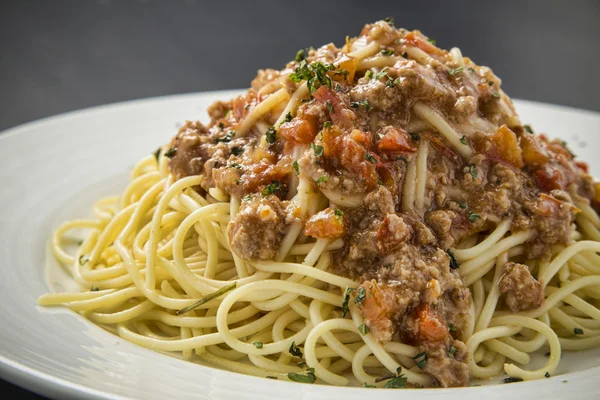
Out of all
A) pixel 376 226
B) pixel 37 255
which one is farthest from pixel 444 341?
pixel 37 255

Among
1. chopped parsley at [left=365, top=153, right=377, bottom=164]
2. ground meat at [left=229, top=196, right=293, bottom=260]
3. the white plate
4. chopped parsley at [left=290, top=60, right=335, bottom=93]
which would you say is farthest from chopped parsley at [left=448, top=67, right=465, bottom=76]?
the white plate

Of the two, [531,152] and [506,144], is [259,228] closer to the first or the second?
[506,144]

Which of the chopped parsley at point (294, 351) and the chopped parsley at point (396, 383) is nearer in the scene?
the chopped parsley at point (396, 383)

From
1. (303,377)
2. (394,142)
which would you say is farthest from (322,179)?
(303,377)

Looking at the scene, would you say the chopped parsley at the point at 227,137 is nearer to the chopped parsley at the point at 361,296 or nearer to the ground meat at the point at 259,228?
the ground meat at the point at 259,228

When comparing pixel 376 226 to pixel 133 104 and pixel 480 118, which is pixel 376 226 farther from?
pixel 133 104

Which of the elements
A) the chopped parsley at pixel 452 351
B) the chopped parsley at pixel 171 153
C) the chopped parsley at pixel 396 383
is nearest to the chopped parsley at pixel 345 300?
the chopped parsley at pixel 396 383
